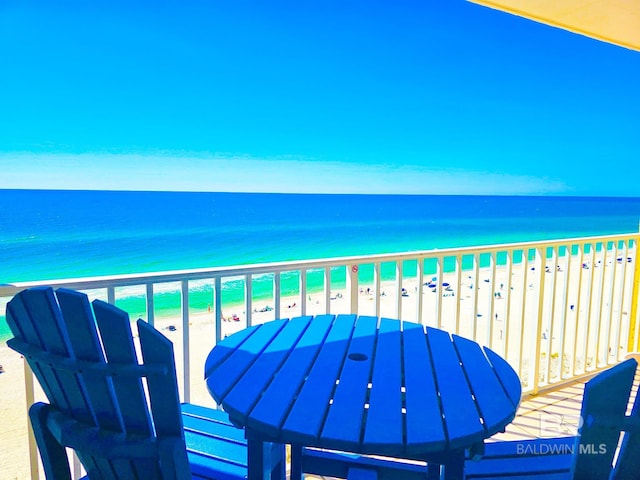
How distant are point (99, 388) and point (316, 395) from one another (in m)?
0.54

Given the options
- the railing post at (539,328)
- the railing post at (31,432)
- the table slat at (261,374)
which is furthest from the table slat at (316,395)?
the railing post at (539,328)

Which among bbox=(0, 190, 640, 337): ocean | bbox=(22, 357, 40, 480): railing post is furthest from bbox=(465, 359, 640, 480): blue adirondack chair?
bbox=(0, 190, 640, 337): ocean

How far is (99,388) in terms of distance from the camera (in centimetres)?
93

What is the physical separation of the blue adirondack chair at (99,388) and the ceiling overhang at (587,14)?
2.51 m

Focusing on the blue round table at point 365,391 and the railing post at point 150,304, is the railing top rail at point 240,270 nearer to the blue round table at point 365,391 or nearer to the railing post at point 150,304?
the railing post at point 150,304

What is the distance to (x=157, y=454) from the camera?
897mm

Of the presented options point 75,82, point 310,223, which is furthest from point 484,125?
point 75,82

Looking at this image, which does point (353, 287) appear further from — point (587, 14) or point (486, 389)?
point (587, 14)

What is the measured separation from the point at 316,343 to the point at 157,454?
2.36ft

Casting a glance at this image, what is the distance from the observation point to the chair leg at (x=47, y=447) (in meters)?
1.05

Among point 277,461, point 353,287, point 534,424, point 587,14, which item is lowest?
point 534,424

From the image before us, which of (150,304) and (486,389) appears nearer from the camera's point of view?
(486,389)

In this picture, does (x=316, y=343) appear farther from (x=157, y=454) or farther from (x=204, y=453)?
(x=157, y=454)

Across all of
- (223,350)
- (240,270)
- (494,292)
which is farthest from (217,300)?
(494,292)
